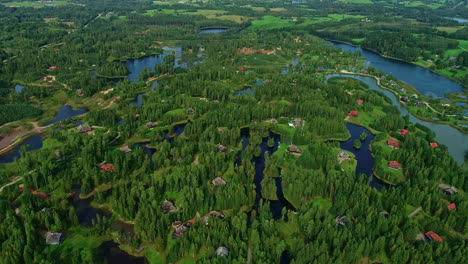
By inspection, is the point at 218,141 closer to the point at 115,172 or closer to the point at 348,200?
the point at 115,172

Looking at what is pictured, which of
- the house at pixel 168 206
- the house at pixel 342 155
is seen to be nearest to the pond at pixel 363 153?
the house at pixel 342 155

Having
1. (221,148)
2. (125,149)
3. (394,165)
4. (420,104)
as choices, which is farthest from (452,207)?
(125,149)

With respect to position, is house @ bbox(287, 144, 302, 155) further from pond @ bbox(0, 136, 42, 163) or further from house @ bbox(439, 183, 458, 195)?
pond @ bbox(0, 136, 42, 163)

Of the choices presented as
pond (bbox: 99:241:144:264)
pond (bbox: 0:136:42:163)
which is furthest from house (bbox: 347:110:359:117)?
pond (bbox: 0:136:42:163)

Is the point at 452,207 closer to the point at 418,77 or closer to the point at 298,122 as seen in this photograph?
the point at 298,122

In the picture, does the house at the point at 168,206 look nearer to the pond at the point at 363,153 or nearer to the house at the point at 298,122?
the pond at the point at 363,153

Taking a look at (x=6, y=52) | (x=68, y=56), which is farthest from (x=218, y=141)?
(x=6, y=52)
